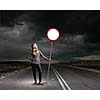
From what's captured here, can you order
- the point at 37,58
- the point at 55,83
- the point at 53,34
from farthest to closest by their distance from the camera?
1. the point at 55,83
2. the point at 37,58
3. the point at 53,34

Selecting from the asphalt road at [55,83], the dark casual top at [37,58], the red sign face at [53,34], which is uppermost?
the red sign face at [53,34]

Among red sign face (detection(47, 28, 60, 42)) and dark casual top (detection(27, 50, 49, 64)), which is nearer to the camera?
red sign face (detection(47, 28, 60, 42))

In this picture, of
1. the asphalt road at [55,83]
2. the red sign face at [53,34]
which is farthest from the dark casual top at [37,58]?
the red sign face at [53,34]

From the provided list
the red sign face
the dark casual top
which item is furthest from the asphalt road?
the red sign face

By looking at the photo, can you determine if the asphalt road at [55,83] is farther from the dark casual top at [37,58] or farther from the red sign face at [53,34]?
the red sign face at [53,34]

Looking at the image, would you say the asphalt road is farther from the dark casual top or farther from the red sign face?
the red sign face

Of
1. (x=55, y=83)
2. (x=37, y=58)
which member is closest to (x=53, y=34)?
(x=37, y=58)

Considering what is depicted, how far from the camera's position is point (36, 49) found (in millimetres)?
14586

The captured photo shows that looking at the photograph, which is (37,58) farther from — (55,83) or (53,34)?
(55,83)

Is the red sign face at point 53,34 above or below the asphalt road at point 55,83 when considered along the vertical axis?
above

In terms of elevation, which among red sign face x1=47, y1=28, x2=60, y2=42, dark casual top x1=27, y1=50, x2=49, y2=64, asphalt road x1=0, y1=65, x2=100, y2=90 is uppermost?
red sign face x1=47, y1=28, x2=60, y2=42

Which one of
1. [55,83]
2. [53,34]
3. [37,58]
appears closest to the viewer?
[53,34]
